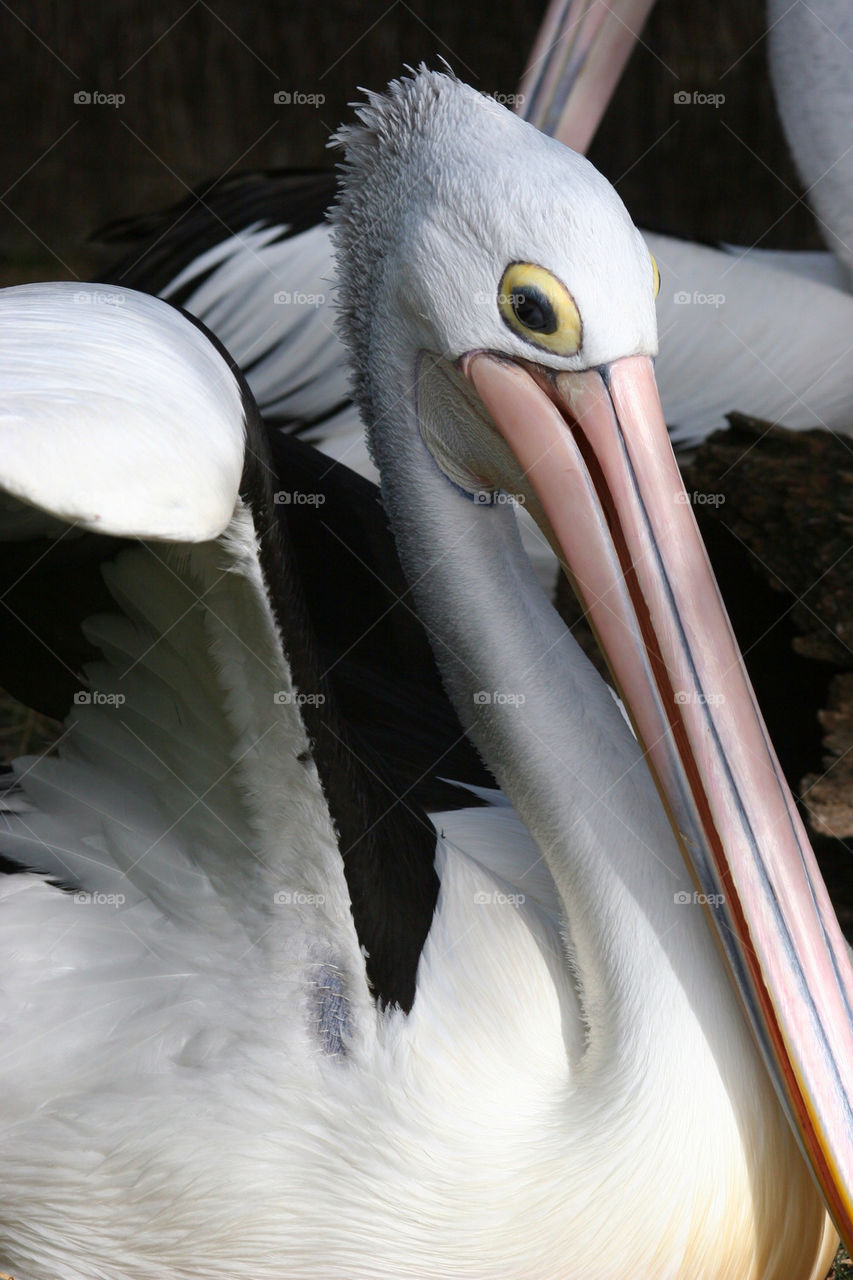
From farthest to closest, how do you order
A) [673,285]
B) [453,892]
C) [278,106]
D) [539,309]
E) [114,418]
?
1. [278,106]
2. [673,285]
3. [453,892]
4. [539,309]
5. [114,418]

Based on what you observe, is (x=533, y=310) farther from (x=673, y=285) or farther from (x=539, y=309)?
(x=673, y=285)

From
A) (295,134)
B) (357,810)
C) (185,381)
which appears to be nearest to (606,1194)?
(357,810)

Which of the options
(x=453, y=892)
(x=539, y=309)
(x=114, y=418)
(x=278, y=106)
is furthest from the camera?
(x=278, y=106)

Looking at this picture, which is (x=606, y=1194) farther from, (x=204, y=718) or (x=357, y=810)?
(x=204, y=718)

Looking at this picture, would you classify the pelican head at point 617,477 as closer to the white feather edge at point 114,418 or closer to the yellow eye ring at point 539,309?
the yellow eye ring at point 539,309

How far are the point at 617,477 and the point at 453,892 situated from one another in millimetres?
601

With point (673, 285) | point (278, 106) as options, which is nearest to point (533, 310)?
point (673, 285)

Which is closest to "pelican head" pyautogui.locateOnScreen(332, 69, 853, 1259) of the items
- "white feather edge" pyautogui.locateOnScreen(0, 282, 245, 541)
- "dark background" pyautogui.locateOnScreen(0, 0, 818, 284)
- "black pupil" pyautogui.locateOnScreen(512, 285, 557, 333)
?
"black pupil" pyautogui.locateOnScreen(512, 285, 557, 333)

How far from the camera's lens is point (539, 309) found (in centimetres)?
175

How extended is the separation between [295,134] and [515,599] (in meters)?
4.87

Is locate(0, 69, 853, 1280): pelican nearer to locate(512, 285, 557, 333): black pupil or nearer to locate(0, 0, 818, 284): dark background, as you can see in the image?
locate(512, 285, 557, 333): black pupil

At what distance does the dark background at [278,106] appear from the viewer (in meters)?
5.89

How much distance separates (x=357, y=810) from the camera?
1685 mm

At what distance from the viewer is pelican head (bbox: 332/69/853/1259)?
5.65ft
